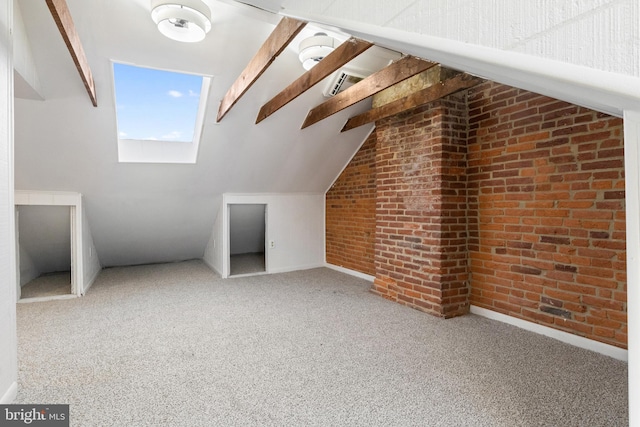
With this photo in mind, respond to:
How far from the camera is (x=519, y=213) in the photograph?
2.92m

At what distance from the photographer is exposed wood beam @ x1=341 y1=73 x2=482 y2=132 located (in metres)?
2.80

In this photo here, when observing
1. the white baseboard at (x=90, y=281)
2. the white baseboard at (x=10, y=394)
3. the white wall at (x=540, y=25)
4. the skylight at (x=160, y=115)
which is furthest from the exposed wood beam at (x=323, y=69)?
the white baseboard at (x=90, y=281)

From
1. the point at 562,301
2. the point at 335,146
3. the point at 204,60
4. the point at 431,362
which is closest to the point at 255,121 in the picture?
the point at 204,60

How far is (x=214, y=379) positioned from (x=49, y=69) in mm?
2847

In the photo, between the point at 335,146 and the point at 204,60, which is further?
the point at 335,146

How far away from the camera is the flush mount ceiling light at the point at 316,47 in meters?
2.63

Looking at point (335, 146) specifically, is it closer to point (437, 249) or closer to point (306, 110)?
point (306, 110)

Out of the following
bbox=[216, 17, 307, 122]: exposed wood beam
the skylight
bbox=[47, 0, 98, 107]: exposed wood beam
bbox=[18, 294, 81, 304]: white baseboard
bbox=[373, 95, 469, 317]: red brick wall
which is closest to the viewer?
bbox=[47, 0, 98, 107]: exposed wood beam

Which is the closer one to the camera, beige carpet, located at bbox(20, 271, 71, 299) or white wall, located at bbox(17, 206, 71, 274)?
beige carpet, located at bbox(20, 271, 71, 299)

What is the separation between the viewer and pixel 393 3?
2.79 feet

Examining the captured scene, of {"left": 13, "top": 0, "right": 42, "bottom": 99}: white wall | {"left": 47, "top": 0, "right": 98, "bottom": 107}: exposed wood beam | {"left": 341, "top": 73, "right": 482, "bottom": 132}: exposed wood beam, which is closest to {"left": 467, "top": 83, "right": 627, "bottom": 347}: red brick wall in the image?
{"left": 341, "top": 73, "right": 482, "bottom": 132}: exposed wood beam

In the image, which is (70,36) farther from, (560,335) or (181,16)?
(560,335)

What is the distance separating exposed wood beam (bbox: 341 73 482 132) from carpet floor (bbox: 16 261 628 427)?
2133 mm

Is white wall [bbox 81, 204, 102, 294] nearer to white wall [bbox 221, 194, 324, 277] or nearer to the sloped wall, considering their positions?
white wall [bbox 221, 194, 324, 277]
